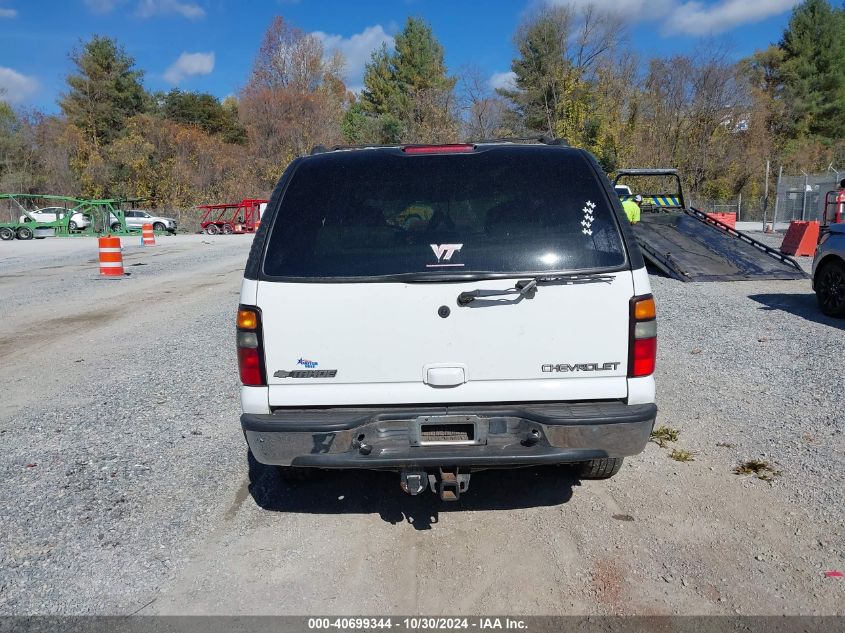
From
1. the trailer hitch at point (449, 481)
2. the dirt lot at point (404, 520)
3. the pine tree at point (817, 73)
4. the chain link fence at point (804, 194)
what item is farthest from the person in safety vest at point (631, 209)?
the pine tree at point (817, 73)

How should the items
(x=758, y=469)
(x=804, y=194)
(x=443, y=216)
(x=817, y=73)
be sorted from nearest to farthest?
1. (x=443, y=216)
2. (x=758, y=469)
3. (x=804, y=194)
4. (x=817, y=73)

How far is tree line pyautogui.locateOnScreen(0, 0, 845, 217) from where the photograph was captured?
43.2 meters

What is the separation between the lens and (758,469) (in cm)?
424

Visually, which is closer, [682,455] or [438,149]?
[438,149]

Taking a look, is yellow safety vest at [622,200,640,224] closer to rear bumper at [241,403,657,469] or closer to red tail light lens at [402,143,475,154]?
red tail light lens at [402,143,475,154]

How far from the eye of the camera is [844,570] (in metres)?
3.08

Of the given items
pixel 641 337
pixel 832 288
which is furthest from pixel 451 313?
pixel 832 288

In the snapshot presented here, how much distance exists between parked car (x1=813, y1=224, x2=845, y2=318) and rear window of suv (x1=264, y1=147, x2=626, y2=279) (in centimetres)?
731

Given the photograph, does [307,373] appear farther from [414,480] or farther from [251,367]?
[414,480]

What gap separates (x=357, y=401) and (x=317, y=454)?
1.03ft

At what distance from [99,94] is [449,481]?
208 feet

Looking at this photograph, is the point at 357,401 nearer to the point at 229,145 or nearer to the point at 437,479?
the point at 437,479

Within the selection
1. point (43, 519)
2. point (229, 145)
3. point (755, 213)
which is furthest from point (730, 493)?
point (229, 145)

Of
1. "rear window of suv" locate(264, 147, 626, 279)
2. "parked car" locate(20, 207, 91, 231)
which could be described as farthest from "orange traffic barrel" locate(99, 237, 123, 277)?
"parked car" locate(20, 207, 91, 231)
